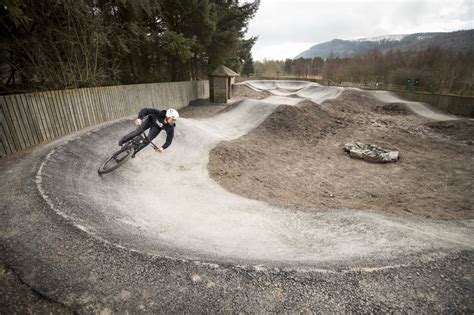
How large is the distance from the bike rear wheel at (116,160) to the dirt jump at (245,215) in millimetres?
276

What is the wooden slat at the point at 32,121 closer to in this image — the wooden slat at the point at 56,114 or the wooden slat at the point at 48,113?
the wooden slat at the point at 48,113

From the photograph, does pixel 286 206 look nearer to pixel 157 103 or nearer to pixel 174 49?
pixel 157 103

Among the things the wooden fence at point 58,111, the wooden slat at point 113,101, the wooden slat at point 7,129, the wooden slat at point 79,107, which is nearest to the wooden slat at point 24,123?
the wooden fence at point 58,111

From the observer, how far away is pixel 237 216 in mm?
6293

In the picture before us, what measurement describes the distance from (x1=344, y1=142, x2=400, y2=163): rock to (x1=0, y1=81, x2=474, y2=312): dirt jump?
45 centimetres

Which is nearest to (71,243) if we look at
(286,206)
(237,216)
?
(237,216)

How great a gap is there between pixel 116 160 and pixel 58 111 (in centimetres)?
441

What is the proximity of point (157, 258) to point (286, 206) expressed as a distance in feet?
14.9

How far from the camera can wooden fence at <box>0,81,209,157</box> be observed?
7316 mm

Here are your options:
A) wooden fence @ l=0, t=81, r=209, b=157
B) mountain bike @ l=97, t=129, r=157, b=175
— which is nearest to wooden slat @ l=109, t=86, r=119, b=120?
wooden fence @ l=0, t=81, r=209, b=157

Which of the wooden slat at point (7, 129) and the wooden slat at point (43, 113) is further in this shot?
the wooden slat at point (43, 113)

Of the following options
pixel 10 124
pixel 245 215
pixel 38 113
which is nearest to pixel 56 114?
pixel 38 113

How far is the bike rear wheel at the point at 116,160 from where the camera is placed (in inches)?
275

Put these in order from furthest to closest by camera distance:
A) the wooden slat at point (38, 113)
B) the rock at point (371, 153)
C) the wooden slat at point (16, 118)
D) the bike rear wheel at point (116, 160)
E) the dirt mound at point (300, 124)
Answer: the dirt mound at point (300, 124), the rock at point (371, 153), the wooden slat at point (38, 113), the wooden slat at point (16, 118), the bike rear wheel at point (116, 160)
